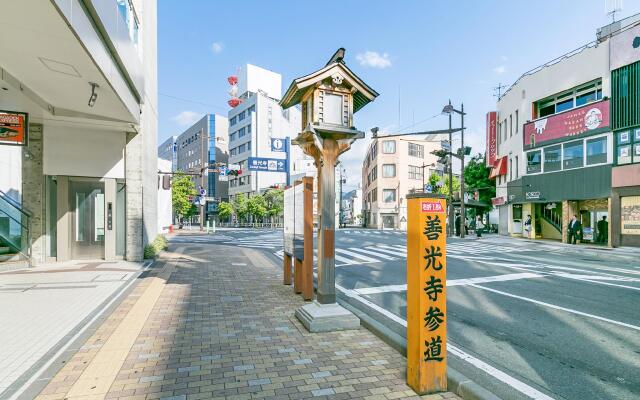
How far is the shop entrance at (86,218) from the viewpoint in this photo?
11602mm

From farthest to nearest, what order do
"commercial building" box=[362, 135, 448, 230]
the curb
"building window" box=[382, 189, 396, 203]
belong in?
"building window" box=[382, 189, 396, 203], "commercial building" box=[362, 135, 448, 230], the curb

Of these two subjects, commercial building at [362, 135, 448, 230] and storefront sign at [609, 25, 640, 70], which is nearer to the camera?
storefront sign at [609, 25, 640, 70]

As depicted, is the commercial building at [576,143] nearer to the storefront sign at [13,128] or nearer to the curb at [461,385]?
the curb at [461,385]

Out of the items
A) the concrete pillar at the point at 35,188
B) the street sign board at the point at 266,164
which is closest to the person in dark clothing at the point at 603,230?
Answer: the street sign board at the point at 266,164

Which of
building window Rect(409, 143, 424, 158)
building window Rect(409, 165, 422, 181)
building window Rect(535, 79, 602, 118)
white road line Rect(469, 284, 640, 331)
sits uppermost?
building window Rect(409, 143, 424, 158)

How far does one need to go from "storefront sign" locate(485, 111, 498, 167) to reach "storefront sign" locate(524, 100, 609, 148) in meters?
6.80

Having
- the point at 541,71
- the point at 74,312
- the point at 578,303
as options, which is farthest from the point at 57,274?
the point at 541,71

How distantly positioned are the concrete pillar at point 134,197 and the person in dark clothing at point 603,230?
2478 cm

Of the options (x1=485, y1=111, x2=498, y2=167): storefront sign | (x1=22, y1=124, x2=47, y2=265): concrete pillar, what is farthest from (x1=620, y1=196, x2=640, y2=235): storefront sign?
(x1=22, y1=124, x2=47, y2=265): concrete pillar

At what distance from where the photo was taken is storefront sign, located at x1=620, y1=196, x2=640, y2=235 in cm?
1883

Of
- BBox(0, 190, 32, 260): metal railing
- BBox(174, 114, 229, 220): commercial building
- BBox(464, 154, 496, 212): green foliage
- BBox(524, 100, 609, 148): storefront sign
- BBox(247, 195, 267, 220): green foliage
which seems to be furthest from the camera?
BBox(174, 114, 229, 220): commercial building

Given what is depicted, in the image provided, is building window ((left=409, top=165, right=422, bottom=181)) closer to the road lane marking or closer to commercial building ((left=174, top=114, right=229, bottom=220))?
commercial building ((left=174, top=114, right=229, bottom=220))

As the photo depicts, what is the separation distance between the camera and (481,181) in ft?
126

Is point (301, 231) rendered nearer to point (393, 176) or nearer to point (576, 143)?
point (576, 143)
